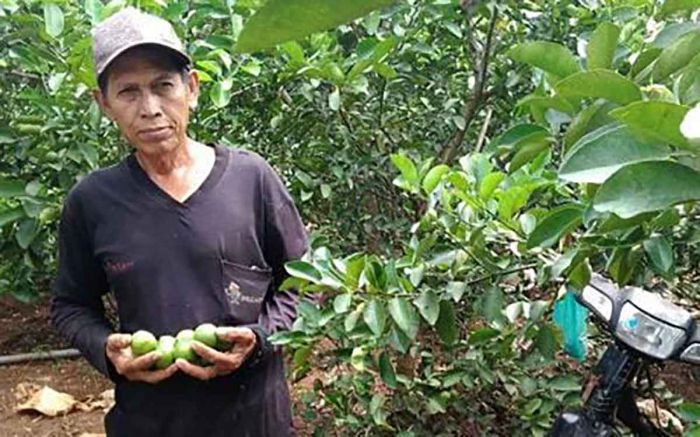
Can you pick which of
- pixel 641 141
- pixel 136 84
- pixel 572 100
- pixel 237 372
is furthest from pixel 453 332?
pixel 641 141

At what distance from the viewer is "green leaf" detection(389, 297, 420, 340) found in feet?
5.20

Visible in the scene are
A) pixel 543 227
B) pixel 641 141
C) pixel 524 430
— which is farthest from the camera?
pixel 524 430

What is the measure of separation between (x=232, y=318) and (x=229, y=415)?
6.9 inches

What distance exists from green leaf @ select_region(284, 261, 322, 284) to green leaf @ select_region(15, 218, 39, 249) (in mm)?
1200

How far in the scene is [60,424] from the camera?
3.30 metres

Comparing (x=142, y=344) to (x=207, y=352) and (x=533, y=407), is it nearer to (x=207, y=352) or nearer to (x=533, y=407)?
(x=207, y=352)

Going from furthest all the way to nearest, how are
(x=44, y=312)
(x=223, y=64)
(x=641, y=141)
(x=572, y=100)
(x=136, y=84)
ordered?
(x=44, y=312), (x=223, y=64), (x=136, y=84), (x=572, y=100), (x=641, y=141)

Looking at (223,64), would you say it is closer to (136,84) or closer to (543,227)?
(136,84)

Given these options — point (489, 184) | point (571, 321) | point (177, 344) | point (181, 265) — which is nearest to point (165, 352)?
point (177, 344)

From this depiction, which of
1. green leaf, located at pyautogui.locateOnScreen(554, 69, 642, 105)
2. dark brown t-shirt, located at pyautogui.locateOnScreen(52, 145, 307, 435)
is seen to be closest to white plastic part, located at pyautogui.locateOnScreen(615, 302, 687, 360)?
dark brown t-shirt, located at pyautogui.locateOnScreen(52, 145, 307, 435)

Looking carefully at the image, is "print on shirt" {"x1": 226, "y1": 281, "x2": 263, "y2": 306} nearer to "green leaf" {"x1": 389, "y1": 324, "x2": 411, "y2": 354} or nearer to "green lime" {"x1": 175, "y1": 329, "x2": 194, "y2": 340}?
"green lime" {"x1": 175, "y1": 329, "x2": 194, "y2": 340}

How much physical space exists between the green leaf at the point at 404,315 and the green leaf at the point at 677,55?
2.97 feet

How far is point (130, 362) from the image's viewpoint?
1.60 metres

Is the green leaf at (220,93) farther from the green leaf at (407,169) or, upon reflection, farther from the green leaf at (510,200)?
the green leaf at (510,200)
